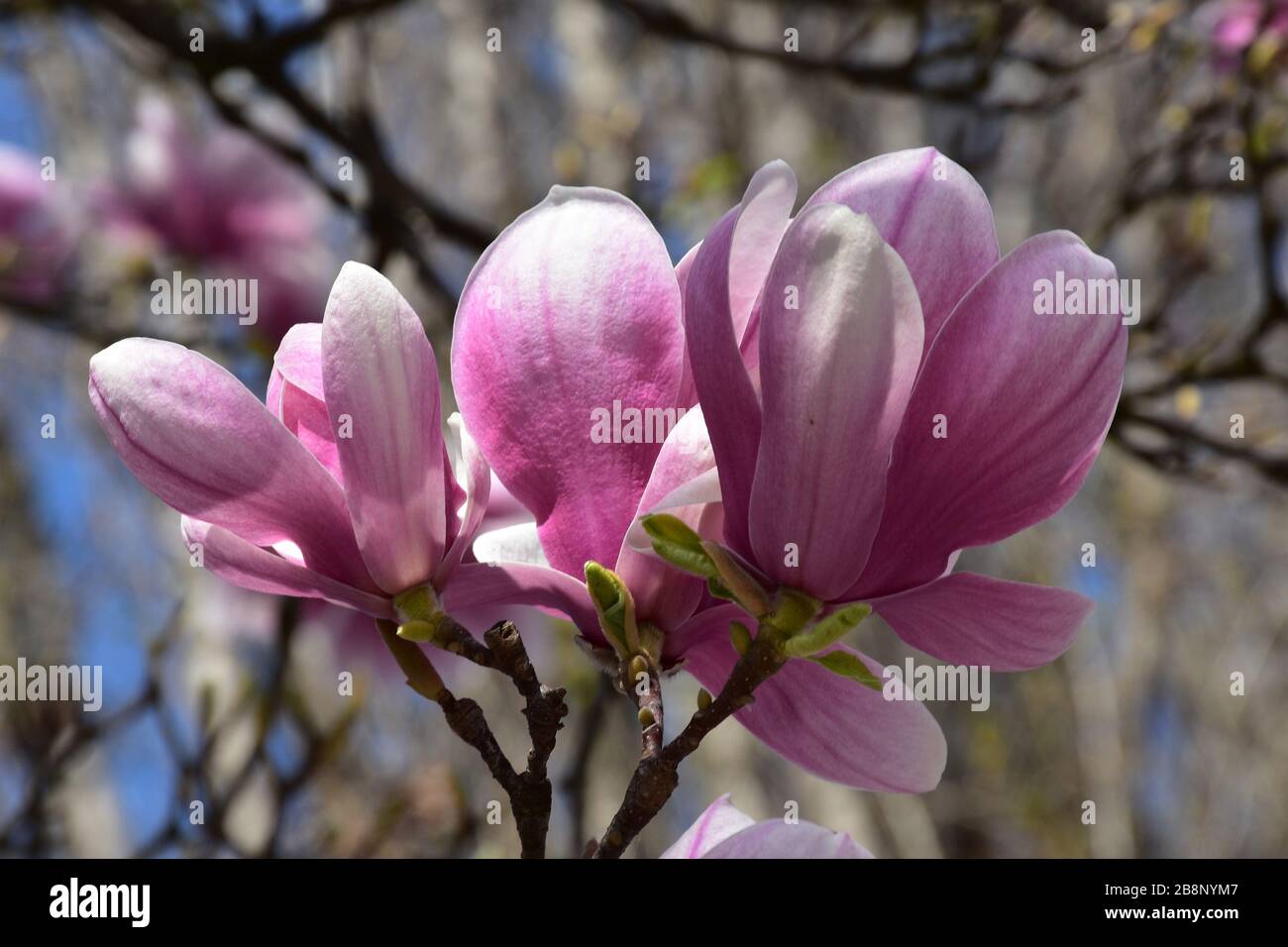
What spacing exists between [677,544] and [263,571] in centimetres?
16

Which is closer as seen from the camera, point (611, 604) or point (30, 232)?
point (611, 604)

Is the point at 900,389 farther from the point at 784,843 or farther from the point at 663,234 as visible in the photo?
the point at 663,234

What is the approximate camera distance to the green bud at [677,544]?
1.62 feet

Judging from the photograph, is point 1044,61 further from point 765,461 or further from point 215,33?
point 765,461

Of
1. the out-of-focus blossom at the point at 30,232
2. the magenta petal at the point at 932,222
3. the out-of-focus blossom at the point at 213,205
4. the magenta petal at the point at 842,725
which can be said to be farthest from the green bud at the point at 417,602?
the out-of-focus blossom at the point at 30,232

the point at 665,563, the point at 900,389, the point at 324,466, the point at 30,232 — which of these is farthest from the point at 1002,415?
the point at 30,232

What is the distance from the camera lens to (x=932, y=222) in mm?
504

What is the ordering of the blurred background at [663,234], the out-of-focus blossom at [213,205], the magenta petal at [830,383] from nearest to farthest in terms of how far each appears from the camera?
the magenta petal at [830,383], the blurred background at [663,234], the out-of-focus blossom at [213,205]

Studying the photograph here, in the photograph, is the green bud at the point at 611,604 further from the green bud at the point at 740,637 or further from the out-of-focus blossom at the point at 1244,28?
Answer: the out-of-focus blossom at the point at 1244,28

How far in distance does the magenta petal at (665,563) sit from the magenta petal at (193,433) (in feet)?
0.41

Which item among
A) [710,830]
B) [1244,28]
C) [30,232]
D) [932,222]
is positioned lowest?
[710,830]

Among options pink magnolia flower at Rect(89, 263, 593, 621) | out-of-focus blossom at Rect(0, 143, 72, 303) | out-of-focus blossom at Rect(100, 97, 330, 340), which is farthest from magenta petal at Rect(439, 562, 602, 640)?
out-of-focus blossom at Rect(0, 143, 72, 303)

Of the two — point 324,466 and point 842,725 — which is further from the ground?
point 324,466

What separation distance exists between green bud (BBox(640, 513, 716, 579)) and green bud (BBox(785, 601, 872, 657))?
41 millimetres
